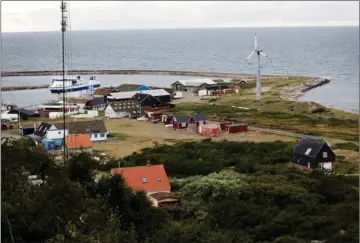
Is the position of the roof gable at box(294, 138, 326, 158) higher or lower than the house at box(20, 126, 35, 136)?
higher

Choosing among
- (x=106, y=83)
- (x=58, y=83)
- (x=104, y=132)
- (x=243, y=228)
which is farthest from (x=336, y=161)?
(x=106, y=83)

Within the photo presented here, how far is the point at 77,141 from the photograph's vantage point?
1521cm

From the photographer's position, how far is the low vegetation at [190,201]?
177 inches

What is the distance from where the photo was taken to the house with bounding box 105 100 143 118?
23875 millimetres

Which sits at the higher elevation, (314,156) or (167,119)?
(314,156)

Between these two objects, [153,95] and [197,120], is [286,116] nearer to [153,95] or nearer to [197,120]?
[197,120]

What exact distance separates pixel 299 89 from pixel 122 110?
47.8ft

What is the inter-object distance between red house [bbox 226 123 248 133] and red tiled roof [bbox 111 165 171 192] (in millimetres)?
8336

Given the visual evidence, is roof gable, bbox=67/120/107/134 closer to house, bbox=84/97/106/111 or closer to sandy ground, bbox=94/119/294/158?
sandy ground, bbox=94/119/294/158

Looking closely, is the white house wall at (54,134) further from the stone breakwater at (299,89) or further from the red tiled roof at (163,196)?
the stone breakwater at (299,89)

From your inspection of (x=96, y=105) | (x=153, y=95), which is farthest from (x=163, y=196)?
(x=153, y=95)

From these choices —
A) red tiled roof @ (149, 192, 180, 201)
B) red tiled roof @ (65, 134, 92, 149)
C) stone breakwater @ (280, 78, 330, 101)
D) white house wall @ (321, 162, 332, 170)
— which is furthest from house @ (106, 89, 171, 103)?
red tiled roof @ (149, 192, 180, 201)

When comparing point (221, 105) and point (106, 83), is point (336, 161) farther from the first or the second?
point (106, 83)

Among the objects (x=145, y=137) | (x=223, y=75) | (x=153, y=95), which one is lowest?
(x=145, y=137)
